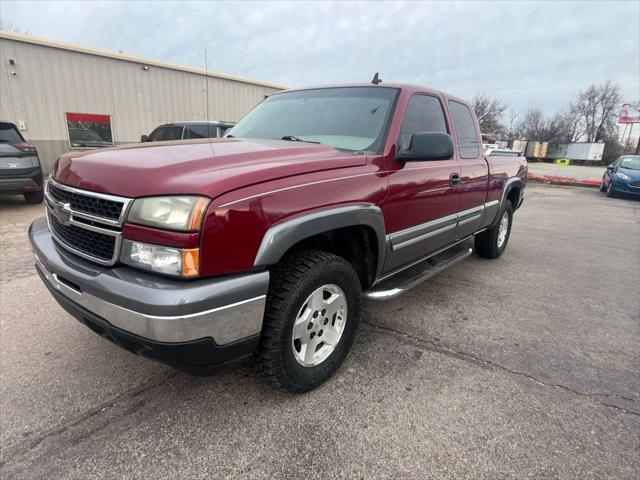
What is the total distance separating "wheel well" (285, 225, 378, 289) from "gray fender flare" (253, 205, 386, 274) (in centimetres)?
6

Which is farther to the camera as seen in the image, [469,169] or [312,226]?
[469,169]

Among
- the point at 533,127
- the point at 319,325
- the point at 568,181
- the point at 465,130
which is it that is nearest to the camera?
the point at 319,325

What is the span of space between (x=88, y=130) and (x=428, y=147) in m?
13.8

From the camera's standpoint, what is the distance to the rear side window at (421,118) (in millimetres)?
2939

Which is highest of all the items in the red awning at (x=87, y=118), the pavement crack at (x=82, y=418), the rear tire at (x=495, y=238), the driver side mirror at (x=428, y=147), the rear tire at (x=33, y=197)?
the driver side mirror at (x=428, y=147)

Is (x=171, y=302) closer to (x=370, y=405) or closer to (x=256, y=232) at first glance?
(x=256, y=232)

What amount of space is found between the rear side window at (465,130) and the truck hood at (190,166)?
1818 millimetres

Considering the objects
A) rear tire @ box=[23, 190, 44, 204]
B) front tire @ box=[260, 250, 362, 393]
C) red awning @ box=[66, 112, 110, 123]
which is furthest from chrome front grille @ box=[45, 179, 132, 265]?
red awning @ box=[66, 112, 110, 123]

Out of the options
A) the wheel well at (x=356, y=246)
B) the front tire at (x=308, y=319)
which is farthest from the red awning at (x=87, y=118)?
the front tire at (x=308, y=319)

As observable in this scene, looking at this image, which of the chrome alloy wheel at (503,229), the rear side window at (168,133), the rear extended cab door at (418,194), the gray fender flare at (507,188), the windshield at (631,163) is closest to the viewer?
the rear extended cab door at (418,194)

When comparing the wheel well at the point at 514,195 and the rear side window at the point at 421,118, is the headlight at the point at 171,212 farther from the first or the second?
the wheel well at the point at 514,195

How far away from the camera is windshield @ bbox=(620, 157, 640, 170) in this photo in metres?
14.3

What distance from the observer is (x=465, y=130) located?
13.3 feet

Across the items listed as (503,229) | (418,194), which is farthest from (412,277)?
(503,229)
